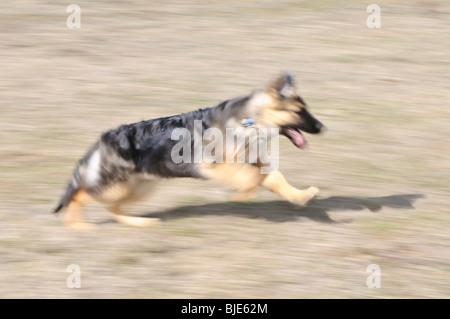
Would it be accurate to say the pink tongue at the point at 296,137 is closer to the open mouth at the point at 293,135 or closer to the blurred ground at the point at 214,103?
the open mouth at the point at 293,135

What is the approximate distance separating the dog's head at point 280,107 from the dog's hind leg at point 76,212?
1.59 metres

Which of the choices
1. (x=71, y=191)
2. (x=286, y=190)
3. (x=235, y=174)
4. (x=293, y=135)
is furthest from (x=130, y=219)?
(x=293, y=135)

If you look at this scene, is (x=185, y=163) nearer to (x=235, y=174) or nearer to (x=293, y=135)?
(x=235, y=174)

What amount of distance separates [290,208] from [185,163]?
4.17 feet

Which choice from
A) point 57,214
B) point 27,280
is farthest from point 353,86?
point 27,280

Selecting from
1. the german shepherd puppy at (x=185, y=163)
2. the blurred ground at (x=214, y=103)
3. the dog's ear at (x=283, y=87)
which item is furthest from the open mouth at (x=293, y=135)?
the blurred ground at (x=214, y=103)

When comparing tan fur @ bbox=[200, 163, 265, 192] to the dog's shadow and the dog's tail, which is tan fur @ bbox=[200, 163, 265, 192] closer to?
the dog's shadow

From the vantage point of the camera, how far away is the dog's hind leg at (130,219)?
680cm

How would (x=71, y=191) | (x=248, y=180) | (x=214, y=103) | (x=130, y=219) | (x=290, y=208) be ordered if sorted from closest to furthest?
(x=248, y=180) < (x=71, y=191) < (x=130, y=219) < (x=290, y=208) < (x=214, y=103)

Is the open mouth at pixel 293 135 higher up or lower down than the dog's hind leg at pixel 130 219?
higher up

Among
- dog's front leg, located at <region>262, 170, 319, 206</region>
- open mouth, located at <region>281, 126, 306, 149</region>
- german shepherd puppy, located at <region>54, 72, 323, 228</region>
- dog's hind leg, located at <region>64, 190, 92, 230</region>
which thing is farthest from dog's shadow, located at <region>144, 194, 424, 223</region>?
open mouth, located at <region>281, 126, 306, 149</region>

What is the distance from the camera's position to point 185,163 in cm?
643

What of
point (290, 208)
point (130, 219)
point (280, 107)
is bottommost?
point (130, 219)

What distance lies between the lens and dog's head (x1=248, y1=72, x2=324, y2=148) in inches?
253
